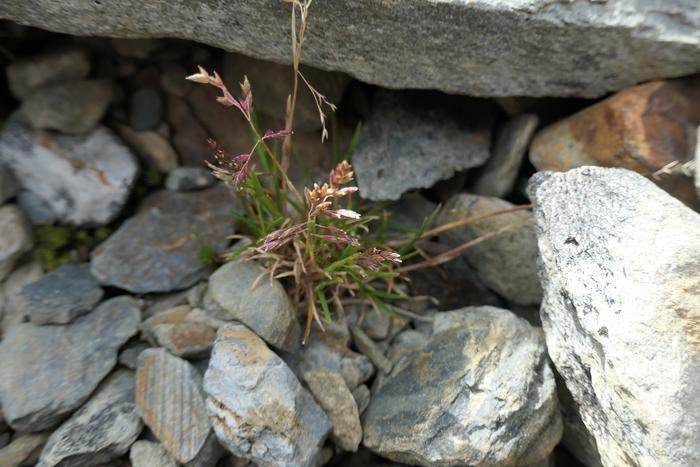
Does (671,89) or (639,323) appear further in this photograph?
(671,89)

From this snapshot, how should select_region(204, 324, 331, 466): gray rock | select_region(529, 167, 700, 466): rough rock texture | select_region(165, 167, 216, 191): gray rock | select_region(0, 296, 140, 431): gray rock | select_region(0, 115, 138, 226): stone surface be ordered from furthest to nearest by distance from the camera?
select_region(165, 167, 216, 191): gray rock < select_region(0, 115, 138, 226): stone surface < select_region(0, 296, 140, 431): gray rock < select_region(204, 324, 331, 466): gray rock < select_region(529, 167, 700, 466): rough rock texture

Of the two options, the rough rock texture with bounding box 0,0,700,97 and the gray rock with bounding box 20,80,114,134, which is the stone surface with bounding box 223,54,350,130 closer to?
the rough rock texture with bounding box 0,0,700,97

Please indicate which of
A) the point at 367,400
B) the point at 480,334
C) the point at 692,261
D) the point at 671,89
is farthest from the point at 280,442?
the point at 671,89

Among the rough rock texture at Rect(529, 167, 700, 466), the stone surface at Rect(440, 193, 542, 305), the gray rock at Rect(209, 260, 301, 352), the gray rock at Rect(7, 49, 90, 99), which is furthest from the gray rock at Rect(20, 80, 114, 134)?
the rough rock texture at Rect(529, 167, 700, 466)

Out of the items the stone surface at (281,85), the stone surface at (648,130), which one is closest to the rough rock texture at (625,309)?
the stone surface at (648,130)

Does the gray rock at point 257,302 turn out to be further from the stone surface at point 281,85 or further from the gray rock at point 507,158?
the gray rock at point 507,158

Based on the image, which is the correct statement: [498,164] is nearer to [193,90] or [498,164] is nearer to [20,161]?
[193,90]
